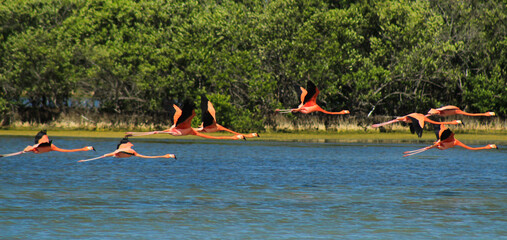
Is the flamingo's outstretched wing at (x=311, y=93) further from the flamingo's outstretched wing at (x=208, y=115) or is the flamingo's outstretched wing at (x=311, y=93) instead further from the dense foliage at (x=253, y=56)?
the dense foliage at (x=253, y=56)

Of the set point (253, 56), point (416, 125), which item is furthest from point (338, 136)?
point (416, 125)

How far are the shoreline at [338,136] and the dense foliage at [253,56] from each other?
2.28 m

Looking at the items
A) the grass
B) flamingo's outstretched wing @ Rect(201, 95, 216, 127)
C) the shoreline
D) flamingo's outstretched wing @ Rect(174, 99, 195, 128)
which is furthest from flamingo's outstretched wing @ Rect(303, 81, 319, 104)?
the grass

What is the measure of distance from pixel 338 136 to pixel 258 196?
1195 inches

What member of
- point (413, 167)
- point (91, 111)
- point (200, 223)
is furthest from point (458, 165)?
point (91, 111)

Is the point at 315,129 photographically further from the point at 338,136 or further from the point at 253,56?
the point at 253,56

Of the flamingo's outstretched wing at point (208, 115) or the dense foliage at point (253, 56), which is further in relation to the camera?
the dense foliage at point (253, 56)

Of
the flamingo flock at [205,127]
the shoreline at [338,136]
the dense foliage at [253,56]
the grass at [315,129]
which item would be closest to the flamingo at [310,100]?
the flamingo flock at [205,127]

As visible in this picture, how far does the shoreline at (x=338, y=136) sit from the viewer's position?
162 feet

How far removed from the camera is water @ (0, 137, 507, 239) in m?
16.6

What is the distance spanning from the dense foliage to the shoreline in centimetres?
228

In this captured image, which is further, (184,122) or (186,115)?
(184,122)

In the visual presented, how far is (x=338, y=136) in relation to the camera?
2063 inches

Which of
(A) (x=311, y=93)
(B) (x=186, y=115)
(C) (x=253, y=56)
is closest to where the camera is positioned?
(B) (x=186, y=115)
